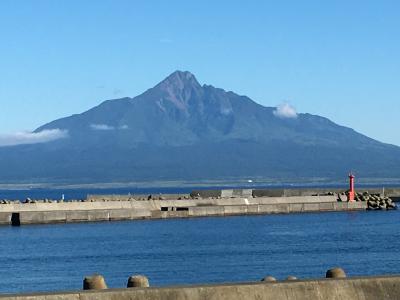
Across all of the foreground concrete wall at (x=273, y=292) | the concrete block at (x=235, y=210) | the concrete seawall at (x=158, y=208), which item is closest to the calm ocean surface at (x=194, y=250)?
the concrete seawall at (x=158, y=208)

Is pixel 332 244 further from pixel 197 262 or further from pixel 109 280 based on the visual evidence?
pixel 109 280

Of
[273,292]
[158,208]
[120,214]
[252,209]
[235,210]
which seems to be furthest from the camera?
[252,209]

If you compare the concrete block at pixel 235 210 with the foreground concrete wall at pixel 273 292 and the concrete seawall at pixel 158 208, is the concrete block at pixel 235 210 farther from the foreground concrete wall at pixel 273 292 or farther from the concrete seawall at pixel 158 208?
the foreground concrete wall at pixel 273 292

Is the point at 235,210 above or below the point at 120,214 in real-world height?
above

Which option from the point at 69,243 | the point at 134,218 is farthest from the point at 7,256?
the point at 134,218

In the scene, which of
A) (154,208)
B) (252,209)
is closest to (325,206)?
(252,209)

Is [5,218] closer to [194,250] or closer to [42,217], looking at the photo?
[42,217]

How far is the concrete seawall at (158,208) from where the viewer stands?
6606 cm

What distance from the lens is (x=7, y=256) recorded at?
4675 cm

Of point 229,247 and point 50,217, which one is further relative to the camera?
point 50,217

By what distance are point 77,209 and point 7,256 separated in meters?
23.3

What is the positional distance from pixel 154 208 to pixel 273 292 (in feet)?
195

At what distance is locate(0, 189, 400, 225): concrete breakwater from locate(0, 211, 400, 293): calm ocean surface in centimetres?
114

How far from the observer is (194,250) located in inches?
1917
